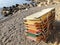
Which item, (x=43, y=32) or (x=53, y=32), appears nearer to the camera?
(x=43, y=32)

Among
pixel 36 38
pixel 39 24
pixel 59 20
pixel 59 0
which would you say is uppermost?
pixel 39 24

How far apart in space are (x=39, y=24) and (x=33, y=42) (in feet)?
5.07

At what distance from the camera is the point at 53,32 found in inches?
525

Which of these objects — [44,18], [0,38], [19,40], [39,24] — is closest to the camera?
[39,24]

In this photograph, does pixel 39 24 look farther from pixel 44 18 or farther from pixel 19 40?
pixel 19 40

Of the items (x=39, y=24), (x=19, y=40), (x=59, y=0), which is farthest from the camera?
(x=59, y=0)

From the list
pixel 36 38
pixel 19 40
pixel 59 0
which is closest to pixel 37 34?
pixel 36 38

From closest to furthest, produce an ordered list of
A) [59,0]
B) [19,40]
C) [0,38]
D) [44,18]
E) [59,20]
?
[44,18] < [19,40] < [0,38] < [59,20] < [59,0]

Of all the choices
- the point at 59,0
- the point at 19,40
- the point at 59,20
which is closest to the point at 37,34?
the point at 19,40

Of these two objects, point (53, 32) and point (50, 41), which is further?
point (53, 32)

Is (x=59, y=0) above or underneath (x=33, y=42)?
underneath

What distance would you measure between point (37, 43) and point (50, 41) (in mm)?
1005

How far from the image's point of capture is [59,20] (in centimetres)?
1714

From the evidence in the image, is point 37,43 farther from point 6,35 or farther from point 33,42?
point 6,35
